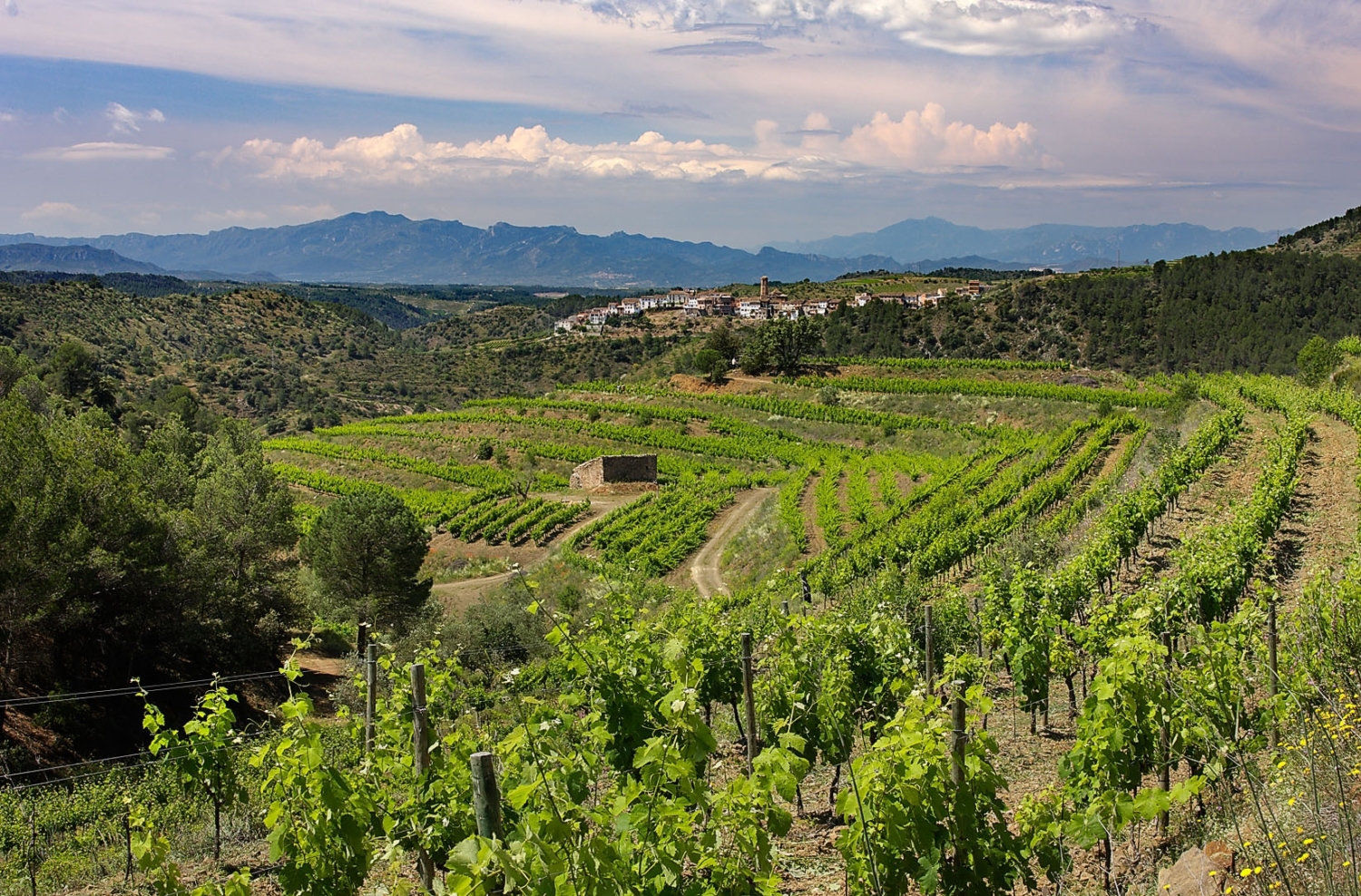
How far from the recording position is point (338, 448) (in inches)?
2160

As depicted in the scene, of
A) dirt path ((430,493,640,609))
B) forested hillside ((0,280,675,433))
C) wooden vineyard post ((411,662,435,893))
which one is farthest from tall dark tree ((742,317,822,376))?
wooden vineyard post ((411,662,435,893))

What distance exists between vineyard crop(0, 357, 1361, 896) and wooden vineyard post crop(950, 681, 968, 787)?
0.03 meters

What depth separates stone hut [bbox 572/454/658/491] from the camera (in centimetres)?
4300

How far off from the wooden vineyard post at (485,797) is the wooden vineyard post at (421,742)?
1.87m

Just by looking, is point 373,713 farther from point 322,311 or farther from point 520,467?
point 322,311

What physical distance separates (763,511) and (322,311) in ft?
376

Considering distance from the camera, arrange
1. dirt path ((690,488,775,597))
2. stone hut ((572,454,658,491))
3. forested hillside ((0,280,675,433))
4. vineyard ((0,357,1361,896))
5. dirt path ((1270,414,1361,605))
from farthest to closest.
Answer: forested hillside ((0,280,675,433)), stone hut ((572,454,658,491)), dirt path ((690,488,775,597)), dirt path ((1270,414,1361,605)), vineyard ((0,357,1361,896))

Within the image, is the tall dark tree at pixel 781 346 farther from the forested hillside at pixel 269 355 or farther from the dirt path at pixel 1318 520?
the dirt path at pixel 1318 520

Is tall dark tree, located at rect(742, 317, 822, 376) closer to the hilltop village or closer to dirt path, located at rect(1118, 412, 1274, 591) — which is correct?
the hilltop village

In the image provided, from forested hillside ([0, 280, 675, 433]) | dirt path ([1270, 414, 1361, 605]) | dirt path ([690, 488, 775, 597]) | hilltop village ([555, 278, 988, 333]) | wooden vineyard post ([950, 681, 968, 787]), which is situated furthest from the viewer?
hilltop village ([555, 278, 988, 333])

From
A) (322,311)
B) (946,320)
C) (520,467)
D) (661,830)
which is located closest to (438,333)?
(322,311)

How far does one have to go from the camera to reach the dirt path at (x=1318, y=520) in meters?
14.4

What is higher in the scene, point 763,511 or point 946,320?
point 946,320

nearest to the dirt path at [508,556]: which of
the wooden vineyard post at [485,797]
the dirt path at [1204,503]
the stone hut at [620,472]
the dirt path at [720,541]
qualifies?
the stone hut at [620,472]
